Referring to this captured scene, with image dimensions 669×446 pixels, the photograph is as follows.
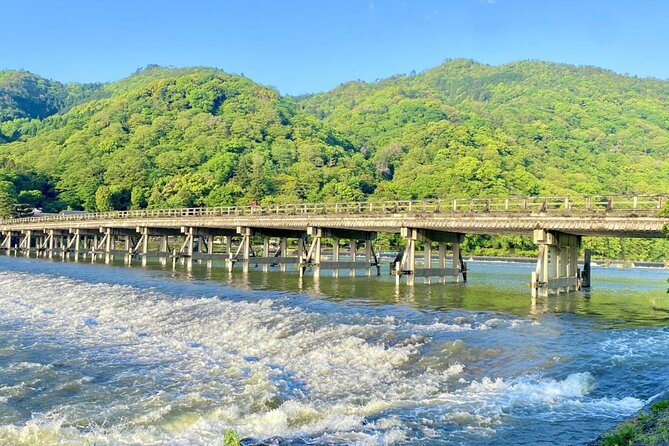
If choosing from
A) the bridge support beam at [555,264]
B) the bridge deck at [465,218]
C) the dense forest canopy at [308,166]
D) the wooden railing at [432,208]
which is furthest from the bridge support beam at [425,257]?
the dense forest canopy at [308,166]

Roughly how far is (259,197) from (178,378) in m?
128

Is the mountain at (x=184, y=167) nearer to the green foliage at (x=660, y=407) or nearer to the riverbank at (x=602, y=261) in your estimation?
the riverbank at (x=602, y=261)

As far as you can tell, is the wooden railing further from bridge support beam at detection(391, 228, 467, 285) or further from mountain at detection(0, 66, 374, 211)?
mountain at detection(0, 66, 374, 211)

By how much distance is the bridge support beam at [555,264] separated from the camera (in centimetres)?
3472

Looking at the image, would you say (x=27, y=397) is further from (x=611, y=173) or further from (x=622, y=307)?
(x=611, y=173)

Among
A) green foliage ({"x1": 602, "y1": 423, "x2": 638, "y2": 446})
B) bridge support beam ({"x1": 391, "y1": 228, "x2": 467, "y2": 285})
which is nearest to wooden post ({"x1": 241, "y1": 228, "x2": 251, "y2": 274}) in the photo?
bridge support beam ({"x1": 391, "y1": 228, "x2": 467, "y2": 285})

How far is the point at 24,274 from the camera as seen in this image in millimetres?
48969

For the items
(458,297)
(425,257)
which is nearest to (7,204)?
(425,257)

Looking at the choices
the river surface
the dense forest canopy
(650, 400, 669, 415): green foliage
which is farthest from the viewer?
the dense forest canopy

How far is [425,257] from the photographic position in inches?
1777

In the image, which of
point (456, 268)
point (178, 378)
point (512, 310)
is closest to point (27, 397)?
point (178, 378)

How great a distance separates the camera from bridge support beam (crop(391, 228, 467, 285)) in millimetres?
42656

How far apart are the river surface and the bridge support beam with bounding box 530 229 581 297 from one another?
178 inches

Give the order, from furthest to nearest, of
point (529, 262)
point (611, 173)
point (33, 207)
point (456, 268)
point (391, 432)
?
point (611, 173) → point (33, 207) → point (529, 262) → point (456, 268) → point (391, 432)
